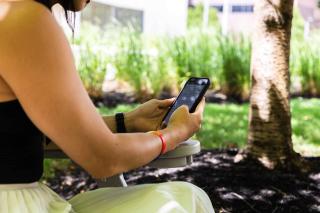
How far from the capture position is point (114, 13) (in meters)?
16.8

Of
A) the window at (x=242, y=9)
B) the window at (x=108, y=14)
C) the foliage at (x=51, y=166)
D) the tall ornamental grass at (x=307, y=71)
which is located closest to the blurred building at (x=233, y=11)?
the window at (x=242, y=9)

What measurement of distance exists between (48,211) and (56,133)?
27 centimetres

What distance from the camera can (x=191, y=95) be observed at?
193 cm

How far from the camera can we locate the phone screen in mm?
1907

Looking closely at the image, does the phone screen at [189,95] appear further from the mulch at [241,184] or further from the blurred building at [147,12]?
the blurred building at [147,12]

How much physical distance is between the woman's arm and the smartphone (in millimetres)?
547

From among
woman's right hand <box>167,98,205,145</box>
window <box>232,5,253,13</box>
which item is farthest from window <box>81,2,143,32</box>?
woman's right hand <box>167,98,205,145</box>

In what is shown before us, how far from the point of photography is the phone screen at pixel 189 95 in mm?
1907

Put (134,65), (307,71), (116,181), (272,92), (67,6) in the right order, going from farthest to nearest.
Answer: (307,71) → (134,65) → (272,92) → (116,181) → (67,6)

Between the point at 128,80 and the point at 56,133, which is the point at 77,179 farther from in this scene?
the point at 128,80

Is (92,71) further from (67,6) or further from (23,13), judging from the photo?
(23,13)

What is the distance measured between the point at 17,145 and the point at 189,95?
2.24 feet

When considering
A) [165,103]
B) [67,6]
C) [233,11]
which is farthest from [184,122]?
[233,11]

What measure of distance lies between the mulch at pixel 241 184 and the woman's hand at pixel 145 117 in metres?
1.26
